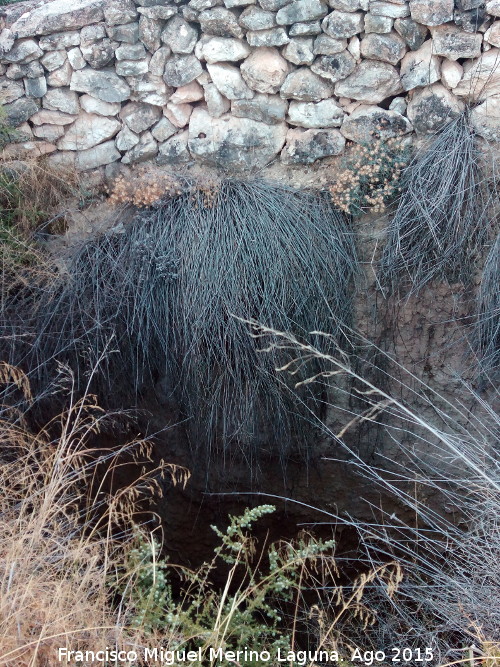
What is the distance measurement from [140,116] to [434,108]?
144 cm

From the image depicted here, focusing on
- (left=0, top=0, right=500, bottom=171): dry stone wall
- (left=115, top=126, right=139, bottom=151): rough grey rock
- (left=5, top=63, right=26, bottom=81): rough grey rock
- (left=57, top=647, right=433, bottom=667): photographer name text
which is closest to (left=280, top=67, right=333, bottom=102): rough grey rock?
(left=0, top=0, right=500, bottom=171): dry stone wall

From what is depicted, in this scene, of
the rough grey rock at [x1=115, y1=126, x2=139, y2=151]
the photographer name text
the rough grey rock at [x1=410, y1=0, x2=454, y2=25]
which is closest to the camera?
the photographer name text

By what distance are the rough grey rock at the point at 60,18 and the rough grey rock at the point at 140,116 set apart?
44 cm

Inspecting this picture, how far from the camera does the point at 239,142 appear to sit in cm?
328

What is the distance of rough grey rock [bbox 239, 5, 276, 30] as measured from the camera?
3.06 meters

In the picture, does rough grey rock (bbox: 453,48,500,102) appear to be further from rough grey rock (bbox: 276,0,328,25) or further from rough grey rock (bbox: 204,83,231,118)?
rough grey rock (bbox: 204,83,231,118)

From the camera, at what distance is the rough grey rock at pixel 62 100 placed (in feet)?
11.1

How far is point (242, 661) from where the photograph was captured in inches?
89.5

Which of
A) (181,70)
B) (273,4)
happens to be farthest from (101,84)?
(273,4)

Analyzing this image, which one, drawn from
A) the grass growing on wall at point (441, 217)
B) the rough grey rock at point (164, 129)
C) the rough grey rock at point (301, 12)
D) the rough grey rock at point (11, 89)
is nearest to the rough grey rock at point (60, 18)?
the rough grey rock at point (11, 89)

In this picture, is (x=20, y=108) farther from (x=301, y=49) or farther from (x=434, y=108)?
(x=434, y=108)

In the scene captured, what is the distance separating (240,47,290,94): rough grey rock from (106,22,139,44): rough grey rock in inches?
22.0

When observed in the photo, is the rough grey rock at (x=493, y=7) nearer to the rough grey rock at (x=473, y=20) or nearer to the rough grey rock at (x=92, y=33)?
the rough grey rock at (x=473, y=20)

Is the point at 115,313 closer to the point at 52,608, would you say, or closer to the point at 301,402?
the point at 301,402
